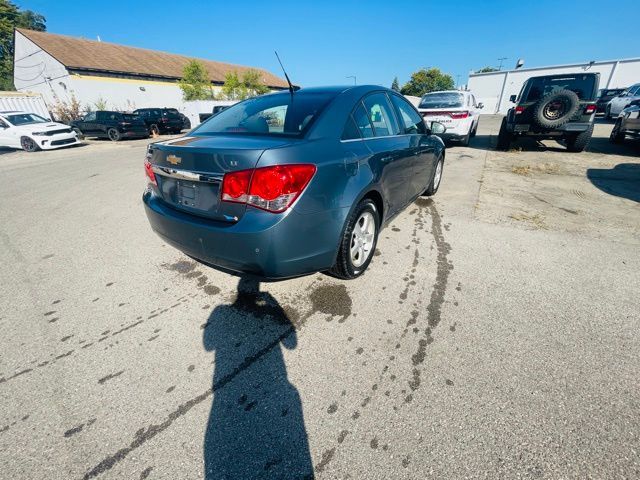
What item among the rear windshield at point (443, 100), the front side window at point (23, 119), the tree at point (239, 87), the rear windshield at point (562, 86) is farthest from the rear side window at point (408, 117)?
the tree at point (239, 87)

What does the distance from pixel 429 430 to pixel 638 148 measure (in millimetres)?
12395

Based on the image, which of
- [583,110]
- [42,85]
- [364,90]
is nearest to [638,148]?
[583,110]

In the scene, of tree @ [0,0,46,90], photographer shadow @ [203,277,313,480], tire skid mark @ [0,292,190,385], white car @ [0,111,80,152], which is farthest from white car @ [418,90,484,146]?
tree @ [0,0,46,90]

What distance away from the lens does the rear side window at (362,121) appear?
254 centimetres

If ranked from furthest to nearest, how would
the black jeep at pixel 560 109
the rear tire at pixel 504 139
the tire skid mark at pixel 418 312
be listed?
1. the rear tire at pixel 504 139
2. the black jeep at pixel 560 109
3. the tire skid mark at pixel 418 312

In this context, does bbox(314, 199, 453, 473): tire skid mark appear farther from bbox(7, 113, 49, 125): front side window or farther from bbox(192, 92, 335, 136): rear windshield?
bbox(7, 113, 49, 125): front side window

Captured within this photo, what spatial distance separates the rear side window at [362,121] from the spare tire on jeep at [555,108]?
24.2 feet

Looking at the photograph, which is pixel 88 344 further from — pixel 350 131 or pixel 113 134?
pixel 113 134

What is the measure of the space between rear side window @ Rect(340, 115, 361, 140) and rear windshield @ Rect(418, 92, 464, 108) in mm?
8651

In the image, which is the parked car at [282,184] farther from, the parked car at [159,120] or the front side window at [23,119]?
the parked car at [159,120]

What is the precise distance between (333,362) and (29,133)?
15767 millimetres

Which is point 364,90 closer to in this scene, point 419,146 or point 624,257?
point 419,146

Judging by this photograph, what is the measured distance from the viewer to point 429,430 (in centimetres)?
152

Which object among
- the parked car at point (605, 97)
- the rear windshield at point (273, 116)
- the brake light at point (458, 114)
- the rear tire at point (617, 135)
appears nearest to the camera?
the rear windshield at point (273, 116)
